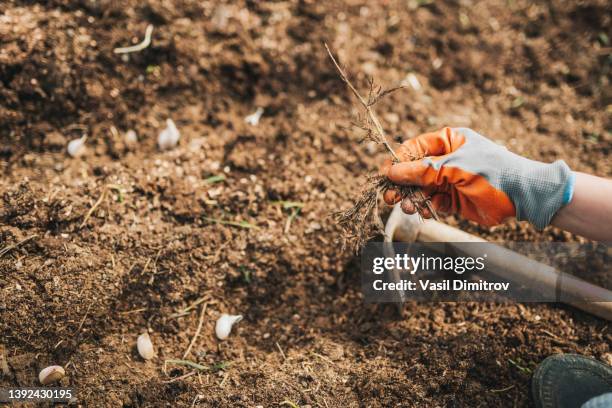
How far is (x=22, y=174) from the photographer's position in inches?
84.0

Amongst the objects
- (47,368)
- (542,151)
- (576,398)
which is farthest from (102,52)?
(576,398)

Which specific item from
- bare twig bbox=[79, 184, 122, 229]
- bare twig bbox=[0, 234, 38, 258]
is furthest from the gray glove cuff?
bare twig bbox=[0, 234, 38, 258]

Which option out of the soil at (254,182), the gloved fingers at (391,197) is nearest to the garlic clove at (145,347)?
the soil at (254,182)

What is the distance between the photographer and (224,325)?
1922mm

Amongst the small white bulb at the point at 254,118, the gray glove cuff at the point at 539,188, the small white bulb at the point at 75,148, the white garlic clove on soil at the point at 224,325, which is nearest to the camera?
the gray glove cuff at the point at 539,188

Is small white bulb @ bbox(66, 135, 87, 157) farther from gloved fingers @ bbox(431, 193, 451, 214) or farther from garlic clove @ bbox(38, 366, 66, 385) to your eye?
gloved fingers @ bbox(431, 193, 451, 214)

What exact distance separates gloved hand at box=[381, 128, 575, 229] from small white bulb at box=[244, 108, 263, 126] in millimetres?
930

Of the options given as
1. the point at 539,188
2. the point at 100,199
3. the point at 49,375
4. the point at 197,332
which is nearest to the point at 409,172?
the point at 539,188

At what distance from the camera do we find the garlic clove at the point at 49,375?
168 cm

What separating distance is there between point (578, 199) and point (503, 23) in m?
1.82

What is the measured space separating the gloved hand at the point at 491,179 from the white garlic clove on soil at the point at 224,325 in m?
0.87

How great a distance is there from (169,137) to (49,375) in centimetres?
116

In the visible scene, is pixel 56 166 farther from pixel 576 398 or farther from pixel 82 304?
pixel 576 398

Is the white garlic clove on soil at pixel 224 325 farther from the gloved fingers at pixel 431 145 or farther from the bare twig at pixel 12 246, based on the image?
the gloved fingers at pixel 431 145
